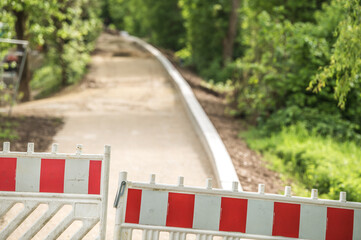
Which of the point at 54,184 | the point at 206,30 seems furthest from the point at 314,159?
the point at 206,30

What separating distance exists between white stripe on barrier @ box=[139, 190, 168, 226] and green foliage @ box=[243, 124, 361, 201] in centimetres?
392

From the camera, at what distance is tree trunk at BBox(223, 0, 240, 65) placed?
25025mm

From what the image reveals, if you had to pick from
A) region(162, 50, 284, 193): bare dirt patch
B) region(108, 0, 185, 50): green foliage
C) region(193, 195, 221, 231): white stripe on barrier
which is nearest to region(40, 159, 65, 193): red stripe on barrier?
region(193, 195, 221, 231): white stripe on barrier

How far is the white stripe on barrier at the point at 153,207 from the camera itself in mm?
3617

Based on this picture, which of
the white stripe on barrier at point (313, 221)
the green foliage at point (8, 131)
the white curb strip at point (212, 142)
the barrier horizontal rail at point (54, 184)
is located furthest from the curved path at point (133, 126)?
the white stripe on barrier at point (313, 221)

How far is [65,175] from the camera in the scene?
12.4 ft

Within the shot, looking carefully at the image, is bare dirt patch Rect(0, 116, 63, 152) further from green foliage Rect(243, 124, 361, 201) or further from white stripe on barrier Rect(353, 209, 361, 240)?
white stripe on barrier Rect(353, 209, 361, 240)

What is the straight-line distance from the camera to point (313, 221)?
12.1ft

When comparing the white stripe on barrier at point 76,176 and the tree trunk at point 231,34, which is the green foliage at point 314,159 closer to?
the white stripe on barrier at point 76,176

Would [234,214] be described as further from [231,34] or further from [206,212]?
[231,34]

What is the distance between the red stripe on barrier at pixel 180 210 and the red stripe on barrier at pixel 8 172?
1312mm

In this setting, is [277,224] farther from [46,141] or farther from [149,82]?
[149,82]

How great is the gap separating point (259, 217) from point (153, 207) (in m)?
0.84

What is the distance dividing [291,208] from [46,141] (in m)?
6.32
